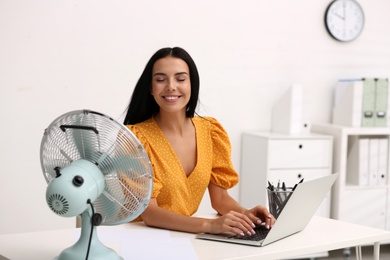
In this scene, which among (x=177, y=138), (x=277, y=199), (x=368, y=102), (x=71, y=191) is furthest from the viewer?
(x=368, y=102)

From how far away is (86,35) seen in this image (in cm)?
362

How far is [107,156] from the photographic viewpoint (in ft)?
5.28

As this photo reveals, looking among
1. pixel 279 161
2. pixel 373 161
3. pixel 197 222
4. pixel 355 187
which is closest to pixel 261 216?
pixel 197 222

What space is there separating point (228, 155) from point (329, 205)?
1.92 meters

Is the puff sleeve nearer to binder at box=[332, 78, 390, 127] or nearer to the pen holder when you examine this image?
the pen holder

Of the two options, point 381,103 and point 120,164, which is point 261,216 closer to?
point 120,164

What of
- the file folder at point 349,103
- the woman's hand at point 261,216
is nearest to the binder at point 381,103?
the file folder at point 349,103

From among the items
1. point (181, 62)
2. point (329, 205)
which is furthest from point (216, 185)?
point (329, 205)

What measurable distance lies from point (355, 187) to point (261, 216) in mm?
2256

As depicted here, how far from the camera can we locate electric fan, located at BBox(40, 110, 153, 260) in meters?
1.57

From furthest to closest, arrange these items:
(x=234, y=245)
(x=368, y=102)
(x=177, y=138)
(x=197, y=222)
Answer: (x=368, y=102) → (x=177, y=138) → (x=197, y=222) → (x=234, y=245)

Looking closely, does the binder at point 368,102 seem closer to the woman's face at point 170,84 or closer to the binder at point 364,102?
the binder at point 364,102

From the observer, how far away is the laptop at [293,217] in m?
1.83

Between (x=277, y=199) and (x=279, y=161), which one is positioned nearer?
(x=277, y=199)
